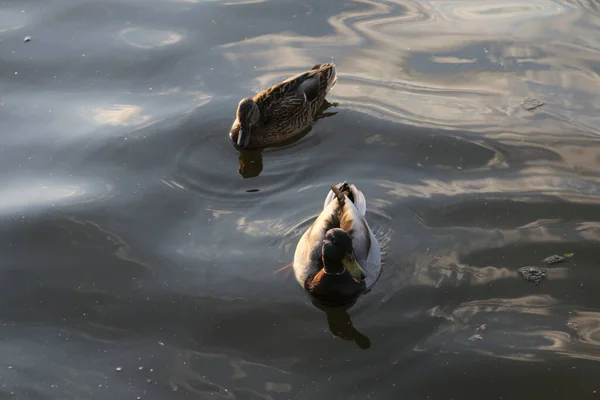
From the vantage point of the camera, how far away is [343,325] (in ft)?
21.1

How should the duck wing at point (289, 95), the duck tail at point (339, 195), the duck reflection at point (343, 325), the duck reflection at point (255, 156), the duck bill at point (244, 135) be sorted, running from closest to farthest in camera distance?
1. the duck reflection at point (343, 325)
2. the duck tail at point (339, 195)
3. the duck reflection at point (255, 156)
4. the duck bill at point (244, 135)
5. the duck wing at point (289, 95)

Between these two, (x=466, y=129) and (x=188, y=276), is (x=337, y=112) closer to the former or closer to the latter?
(x=466, y=129)

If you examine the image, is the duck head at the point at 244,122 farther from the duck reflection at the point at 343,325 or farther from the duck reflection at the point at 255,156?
the duck reflection at the point at 343,325

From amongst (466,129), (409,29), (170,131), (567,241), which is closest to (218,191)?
Result: (170,131)

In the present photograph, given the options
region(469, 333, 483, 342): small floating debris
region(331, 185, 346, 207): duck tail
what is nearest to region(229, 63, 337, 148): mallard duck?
region(331, 185, 346, 207): duck tail

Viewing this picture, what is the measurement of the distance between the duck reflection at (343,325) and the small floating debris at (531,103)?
3045mm

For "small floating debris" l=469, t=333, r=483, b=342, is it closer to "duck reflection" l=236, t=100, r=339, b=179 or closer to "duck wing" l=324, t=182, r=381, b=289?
"duck wing" l=324, t=182, r=381, b=289

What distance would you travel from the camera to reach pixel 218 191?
776cm

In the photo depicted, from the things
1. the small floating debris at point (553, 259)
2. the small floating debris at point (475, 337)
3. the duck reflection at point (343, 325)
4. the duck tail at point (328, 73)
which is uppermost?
the duck tail at point (328, 73)

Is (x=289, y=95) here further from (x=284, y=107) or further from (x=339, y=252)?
(x=339, y=252)

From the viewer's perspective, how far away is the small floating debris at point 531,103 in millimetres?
8562

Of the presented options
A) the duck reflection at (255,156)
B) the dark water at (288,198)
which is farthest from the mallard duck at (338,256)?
the duck reflection at (255,156)

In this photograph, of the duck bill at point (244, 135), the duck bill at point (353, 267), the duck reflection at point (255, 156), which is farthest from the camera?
the duck bill at point (244, 135)

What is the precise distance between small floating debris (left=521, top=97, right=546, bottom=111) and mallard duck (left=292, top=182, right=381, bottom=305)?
2.52 meters
